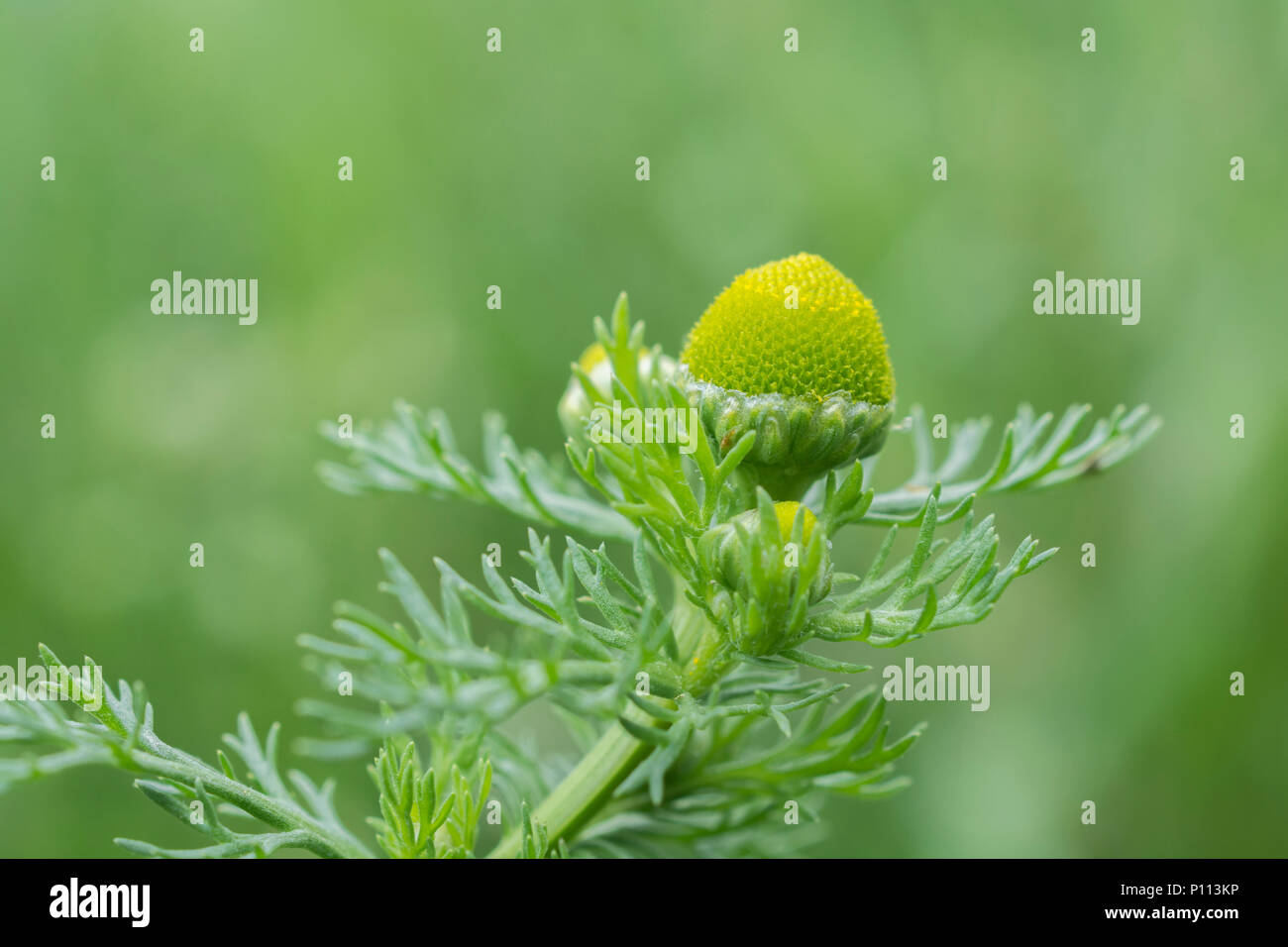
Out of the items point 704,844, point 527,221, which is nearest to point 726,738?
point 704,844

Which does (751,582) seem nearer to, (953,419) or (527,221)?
(953,419)

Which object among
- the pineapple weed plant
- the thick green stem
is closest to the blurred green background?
the pineapple weed plant

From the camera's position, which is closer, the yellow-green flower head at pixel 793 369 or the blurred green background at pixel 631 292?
the yellow-green flower head at pixel 793 369

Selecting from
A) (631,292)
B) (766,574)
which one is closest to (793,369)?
(766,574)

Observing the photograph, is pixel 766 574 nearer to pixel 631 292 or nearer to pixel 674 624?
pixel 674 624

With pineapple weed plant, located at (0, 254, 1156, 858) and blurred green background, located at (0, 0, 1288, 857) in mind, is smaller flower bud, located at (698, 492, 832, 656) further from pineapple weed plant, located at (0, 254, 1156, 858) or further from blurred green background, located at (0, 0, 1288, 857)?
blurred green background, located at (0, 0, 1288, 857)

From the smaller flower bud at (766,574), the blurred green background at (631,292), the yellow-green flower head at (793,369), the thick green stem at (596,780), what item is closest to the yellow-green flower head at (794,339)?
the yellow-green flower head at (793,369)

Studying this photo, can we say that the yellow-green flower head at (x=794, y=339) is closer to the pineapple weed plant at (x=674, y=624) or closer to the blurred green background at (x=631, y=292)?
the pineapple weed plant at (x=674, y=624)
